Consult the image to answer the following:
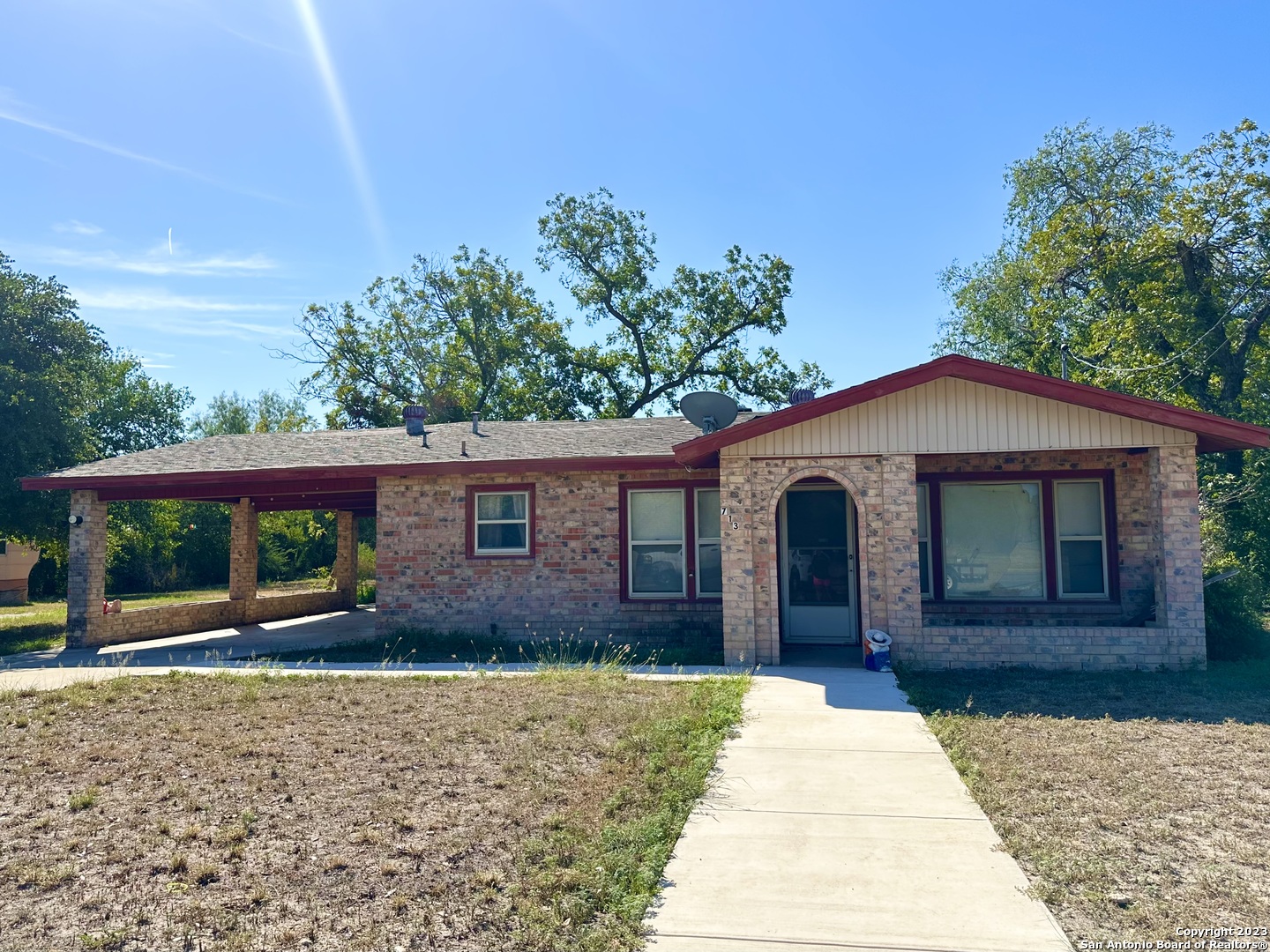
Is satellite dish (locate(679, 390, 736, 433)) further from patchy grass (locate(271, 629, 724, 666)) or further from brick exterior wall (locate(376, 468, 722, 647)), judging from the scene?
patchy grass (locate(271, 629, 724, 666))

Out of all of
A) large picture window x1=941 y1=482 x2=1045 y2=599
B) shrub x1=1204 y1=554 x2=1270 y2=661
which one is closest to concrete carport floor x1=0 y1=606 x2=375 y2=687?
large picture window x1=941 y1=482 x2=1045 y2=599

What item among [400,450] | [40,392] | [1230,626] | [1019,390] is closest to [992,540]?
[1019,390]

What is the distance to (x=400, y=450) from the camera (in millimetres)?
14430

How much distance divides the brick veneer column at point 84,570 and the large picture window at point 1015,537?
1246 centimetres

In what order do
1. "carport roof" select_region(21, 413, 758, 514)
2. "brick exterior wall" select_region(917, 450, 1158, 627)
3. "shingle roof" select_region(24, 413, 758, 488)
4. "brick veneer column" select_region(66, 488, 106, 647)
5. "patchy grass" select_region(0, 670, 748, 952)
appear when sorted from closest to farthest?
"patchy grass" select_region(0, 670, 748, 952), "brick exterior wall" select_region(917, 450, 1158, 627), "carport roof" select_region(21, 413, 758, 514), "shingle roof" select_region(24, 413, 758, 488), "brick veneer column" select_region(66, 488, 106, 647)

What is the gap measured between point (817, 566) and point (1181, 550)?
432cm

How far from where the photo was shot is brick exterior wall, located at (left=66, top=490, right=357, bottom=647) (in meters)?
14.1

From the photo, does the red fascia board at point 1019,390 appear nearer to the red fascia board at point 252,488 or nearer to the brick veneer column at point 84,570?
the red fascia board at point 252,488

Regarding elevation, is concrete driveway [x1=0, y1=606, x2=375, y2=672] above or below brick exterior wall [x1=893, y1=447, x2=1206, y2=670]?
below

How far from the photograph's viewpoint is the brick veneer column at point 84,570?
46.1ft

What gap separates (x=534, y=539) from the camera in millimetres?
13023

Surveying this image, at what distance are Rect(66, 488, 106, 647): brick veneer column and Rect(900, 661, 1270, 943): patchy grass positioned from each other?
483 inches

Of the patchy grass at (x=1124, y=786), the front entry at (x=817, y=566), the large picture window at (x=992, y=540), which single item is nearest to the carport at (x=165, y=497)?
the front entry at (x=817, y=566)

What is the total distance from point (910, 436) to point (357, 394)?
27810 mm
